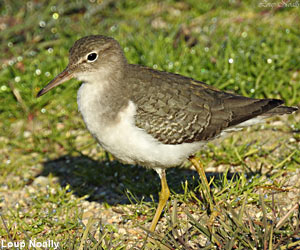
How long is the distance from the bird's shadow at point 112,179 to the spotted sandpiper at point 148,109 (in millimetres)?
600

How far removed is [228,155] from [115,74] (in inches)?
78.3

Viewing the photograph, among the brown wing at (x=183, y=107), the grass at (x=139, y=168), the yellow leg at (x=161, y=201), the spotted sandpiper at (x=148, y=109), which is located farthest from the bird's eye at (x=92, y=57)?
the grass at (x=139, y=168)

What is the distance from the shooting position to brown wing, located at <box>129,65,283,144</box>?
5125 mm

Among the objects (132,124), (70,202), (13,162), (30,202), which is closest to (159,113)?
(132,124)

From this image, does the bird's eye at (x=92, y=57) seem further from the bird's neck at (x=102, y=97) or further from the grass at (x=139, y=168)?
the grass at (x=139, y=168)

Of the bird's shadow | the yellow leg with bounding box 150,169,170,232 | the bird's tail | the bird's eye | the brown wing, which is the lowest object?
the bird's shadow

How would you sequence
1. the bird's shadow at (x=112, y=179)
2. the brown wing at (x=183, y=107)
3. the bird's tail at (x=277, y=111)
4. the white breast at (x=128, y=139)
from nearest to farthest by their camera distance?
the white breast at (x=128, y=139) → the brown wing at (x=183, y=107) → the bird's tail at (x=277, y=111) → the bird's shadow at (x=112, y=179)

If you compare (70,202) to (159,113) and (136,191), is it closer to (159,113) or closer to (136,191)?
(136,191)

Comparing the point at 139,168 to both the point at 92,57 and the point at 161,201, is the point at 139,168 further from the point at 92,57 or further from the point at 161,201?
the point at 92,57

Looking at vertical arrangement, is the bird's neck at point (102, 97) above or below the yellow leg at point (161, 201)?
above

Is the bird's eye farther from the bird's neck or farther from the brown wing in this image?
the brown wing

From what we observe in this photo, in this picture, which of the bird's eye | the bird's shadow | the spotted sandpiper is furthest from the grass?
the bird's eye

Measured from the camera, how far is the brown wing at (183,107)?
5.12 meters

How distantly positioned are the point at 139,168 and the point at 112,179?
1.40 ft
